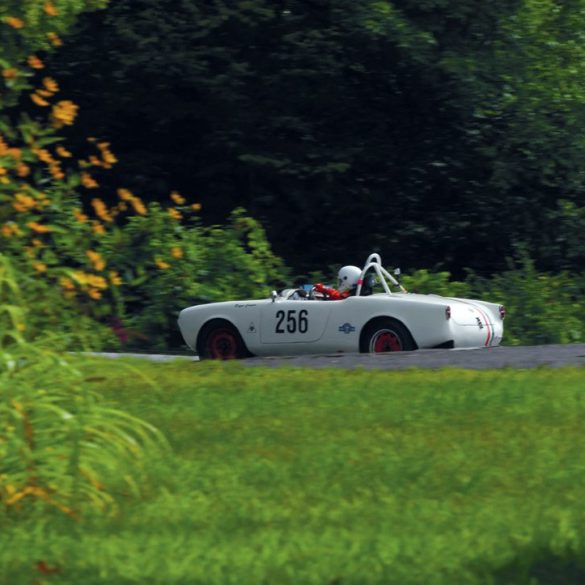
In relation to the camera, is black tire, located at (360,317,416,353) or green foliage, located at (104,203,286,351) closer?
black tire, located at (360,317,416,353)

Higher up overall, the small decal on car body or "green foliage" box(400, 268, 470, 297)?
"green foliage" box(400, 268, 470, 297)

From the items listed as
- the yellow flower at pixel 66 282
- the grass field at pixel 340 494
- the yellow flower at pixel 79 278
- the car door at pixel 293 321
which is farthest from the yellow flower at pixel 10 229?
the car door at pixel 293 321

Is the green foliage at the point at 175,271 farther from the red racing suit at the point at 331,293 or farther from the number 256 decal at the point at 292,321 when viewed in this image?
the red racing suit at the point at 331,293

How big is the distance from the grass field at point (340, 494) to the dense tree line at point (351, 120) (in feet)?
46.1

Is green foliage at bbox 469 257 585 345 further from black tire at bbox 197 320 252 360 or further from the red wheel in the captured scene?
black tire at bbox 197 320 252 360

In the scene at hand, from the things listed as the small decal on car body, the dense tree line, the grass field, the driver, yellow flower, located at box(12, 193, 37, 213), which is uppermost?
the dense tree line

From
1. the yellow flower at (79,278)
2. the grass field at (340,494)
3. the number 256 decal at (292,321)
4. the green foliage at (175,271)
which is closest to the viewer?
the grass field at (340,494)

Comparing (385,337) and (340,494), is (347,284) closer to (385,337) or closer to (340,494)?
(385,337)

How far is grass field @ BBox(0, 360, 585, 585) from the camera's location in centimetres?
654

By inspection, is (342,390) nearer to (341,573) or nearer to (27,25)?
(341,573)

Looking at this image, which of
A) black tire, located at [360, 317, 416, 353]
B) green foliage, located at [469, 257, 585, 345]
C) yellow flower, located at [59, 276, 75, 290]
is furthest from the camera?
green foliage, located at [469, 257, 585, 345]

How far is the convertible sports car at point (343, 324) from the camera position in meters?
16.9

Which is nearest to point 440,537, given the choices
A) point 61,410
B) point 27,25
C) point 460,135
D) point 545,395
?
point 61,410

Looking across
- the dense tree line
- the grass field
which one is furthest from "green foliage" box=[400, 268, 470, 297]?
the grass field
